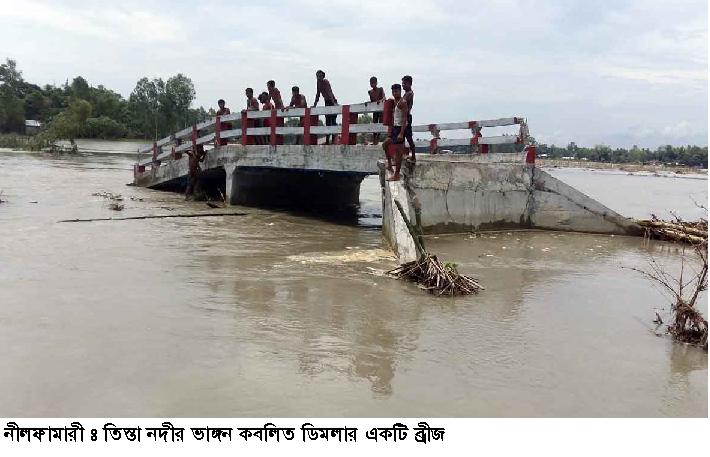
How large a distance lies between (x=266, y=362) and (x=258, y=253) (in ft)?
13.9

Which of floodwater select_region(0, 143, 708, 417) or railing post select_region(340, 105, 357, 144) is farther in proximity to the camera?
railing post select_region(340, 105, 357, 144)

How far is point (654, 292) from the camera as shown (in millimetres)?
6703

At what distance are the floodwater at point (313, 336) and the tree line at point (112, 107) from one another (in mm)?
64638

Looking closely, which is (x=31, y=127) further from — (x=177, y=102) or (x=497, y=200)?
(x=497, y=200)

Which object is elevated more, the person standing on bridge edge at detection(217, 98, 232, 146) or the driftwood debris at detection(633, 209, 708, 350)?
the person standing on bridge edge at detection(217, 98, 232, 146)

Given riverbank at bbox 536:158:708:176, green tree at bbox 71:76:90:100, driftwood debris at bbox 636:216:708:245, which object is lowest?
driftwood debris at bbox 636:216:708:245

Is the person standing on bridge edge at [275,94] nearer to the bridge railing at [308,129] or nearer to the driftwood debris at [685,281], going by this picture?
the bridge railing at [308,129]

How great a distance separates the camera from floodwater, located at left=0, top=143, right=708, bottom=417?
3393 millimetres

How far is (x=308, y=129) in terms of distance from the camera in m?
11.8

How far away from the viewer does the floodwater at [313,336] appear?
339 centimetres

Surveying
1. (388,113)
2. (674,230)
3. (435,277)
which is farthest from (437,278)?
(674,230)

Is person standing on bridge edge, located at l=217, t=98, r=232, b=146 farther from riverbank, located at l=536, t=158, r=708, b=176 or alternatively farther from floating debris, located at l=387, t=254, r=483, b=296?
riverbank, located at l=536, t=158, r=708, b=176

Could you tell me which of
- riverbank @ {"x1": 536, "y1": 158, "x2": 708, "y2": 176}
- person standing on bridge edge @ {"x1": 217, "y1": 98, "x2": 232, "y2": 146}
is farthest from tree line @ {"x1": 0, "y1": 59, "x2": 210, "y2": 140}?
person standing on bridge edge @ {"x1": 217, "y1": 98, "x2": 232, "y2": 146}

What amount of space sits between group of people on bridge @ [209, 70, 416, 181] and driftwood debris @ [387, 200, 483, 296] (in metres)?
2.98
